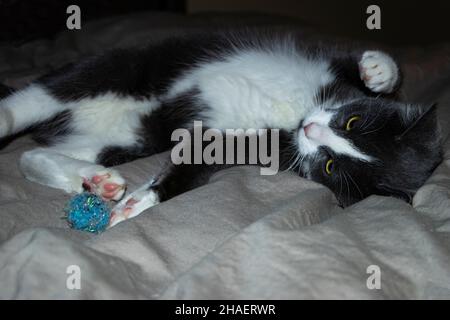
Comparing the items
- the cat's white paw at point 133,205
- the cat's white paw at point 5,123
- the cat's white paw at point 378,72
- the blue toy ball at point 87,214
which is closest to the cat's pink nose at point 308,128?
the cat's white paw at point 378,72

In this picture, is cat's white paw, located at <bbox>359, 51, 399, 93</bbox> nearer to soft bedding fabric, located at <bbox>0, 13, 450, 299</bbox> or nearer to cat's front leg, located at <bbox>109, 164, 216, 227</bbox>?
soft bedding fabric, located at <bbox>0, 13, 450, 299</bbox>

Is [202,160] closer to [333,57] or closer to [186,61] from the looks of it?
[186,61]

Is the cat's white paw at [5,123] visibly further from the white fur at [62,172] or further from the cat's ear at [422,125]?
the cat's ear at [422,125]

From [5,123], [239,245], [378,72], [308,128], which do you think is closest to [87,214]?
[239,245]

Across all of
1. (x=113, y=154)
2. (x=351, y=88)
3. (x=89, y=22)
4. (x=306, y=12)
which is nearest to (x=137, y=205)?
(x=113, y=154)

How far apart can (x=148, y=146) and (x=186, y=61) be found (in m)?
0.40

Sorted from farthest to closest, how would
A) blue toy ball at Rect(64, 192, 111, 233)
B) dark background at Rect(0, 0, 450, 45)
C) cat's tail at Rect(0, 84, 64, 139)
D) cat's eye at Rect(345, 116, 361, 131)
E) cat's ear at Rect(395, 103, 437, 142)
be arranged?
1. dark background at Rect(0, 0, 450, 45)
2. cat's tail at Rect(0, 84, 64, 139)
3. cat's eye at Rect(345, 116, 361, 131)
4. cat's ear at Rect(395, 103, 437, 142)
5. blue toy ball at Rect(64, 192, 111, 233)

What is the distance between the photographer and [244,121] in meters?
1.90

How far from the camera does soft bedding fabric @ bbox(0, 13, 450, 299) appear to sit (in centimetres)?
96

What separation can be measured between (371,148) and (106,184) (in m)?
0.87

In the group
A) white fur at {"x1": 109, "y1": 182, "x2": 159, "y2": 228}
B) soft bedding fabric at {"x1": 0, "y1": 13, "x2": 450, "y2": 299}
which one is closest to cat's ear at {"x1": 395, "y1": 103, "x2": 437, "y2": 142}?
soft bedding fabric at {"x1": 0, "y1": 13, "x2": 450, "y2": 299}

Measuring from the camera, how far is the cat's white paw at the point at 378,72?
74.6 inches

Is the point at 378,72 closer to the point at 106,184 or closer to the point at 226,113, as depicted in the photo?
the point at 226,113

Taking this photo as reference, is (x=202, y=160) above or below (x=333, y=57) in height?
below
